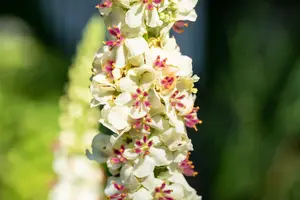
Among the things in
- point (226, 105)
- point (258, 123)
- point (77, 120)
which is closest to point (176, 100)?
point (77, 120)

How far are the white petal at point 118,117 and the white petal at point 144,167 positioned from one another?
2.7 inches

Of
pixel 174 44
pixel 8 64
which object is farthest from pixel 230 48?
pixel 174 44

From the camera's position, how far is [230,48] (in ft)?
15.0

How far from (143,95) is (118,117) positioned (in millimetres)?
54

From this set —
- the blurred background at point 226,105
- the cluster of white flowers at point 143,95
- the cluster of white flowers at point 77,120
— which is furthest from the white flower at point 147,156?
the blurred background at point 226,105

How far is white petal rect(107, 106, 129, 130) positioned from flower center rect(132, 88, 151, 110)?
0.09 feet

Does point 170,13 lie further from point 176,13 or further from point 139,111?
point 139,111

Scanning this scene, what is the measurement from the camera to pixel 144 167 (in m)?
1.26

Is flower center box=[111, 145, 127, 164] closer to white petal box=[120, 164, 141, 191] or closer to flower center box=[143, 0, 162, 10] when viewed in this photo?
white petal box=[120, 164, 141, 191]

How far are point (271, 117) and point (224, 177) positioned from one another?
1.40 feet

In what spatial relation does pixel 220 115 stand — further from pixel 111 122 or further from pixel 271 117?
pixel 111 122

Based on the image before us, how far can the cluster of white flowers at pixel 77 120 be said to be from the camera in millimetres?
1967

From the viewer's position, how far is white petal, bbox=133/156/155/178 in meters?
1.25

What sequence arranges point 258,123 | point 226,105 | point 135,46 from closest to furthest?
point 135,46
point 258,123
point 226,105
